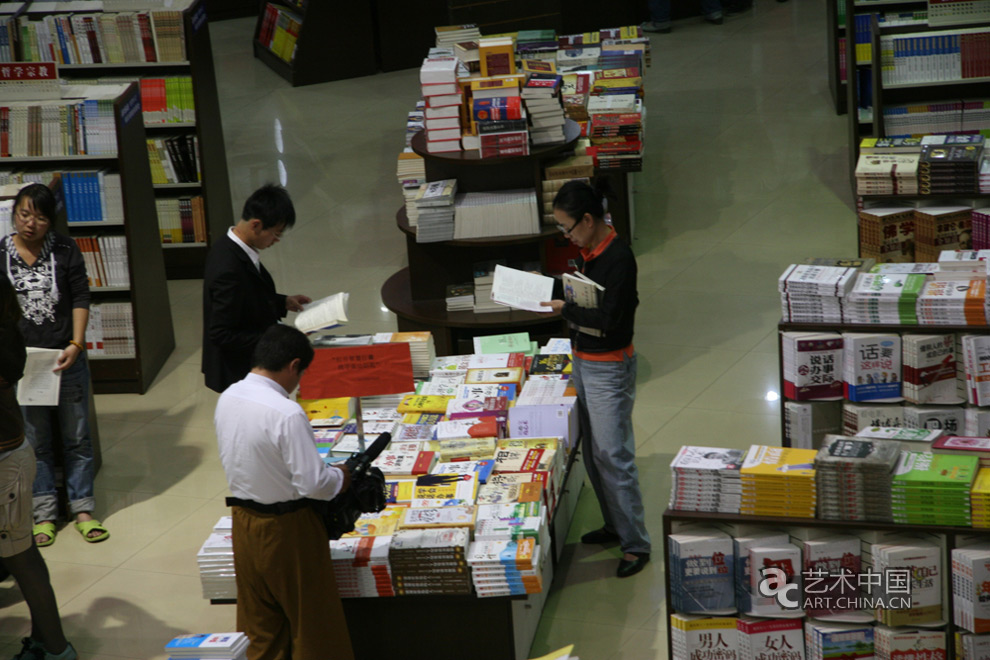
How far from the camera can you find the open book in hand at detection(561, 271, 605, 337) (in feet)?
16.0

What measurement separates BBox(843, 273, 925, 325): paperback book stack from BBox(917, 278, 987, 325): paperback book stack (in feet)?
0.12

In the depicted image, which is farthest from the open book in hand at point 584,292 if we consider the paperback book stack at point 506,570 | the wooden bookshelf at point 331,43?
the wooden bookshelf at point 331,43

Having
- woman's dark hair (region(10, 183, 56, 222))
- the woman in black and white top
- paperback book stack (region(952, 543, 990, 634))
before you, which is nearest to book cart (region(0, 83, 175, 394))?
the woman in black and white top

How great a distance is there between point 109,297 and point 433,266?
2160mm

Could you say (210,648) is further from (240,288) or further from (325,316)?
(325,316)

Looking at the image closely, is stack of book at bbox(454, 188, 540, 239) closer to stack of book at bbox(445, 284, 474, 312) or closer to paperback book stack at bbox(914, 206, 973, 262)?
stack of book at bbox(445, 284, 474, 312)

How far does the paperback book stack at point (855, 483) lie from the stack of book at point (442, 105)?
353 cm

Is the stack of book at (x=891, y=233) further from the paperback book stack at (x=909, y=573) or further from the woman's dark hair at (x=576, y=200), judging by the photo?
the paperback book stack at (x=909, y=573)

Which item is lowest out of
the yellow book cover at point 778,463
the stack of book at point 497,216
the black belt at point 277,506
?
the black belt at point 277,506

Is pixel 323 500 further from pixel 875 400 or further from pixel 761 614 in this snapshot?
pixel 875 400

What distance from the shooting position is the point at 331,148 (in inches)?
476

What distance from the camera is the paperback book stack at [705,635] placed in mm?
4047

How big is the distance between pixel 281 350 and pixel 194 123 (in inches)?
212

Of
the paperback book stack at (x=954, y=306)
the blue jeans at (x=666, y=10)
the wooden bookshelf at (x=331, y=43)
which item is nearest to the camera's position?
the paperback book stack at (x=954, y=306)
